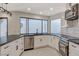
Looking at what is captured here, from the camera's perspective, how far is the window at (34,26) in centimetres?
565

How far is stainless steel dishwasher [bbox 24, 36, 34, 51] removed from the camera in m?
4.64

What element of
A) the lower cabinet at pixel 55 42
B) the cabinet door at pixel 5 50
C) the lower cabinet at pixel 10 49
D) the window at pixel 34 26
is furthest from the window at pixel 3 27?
the cabinet door at pixel 5 50

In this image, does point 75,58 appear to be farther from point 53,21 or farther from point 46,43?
point 53,21

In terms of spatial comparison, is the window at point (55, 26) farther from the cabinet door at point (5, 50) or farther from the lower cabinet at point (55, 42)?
the cabinet door at point (5, 50)

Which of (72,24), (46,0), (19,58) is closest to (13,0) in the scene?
(46,0)

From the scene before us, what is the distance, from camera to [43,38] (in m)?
5.43

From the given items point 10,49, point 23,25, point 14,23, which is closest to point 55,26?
point 23,25

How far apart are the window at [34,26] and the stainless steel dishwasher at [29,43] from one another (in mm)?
919

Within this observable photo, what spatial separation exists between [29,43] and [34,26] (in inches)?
54.0

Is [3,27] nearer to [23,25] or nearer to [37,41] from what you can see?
[23,25]

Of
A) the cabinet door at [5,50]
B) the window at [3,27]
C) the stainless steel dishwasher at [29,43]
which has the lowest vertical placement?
the stainless steel dishwasher at [29,43]

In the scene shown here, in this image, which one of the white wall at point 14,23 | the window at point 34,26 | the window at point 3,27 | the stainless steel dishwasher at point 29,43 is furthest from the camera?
the window at point 34,26

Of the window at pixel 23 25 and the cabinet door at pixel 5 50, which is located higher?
the window at pixel 23 25

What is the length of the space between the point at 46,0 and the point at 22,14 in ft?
14.8
